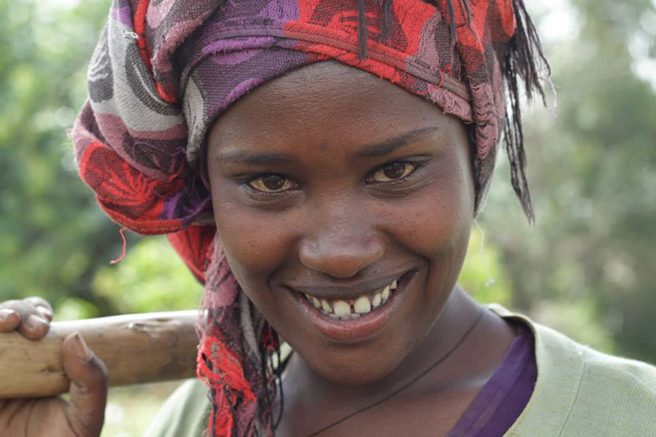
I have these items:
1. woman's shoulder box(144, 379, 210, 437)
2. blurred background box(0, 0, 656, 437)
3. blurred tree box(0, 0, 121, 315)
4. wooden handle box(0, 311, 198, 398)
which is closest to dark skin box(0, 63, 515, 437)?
wooden handle box(0, 311, 198, 398)

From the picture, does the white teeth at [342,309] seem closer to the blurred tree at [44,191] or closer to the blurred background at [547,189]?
the blurred background at [547,189]

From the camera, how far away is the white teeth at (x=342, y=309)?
5.80ft

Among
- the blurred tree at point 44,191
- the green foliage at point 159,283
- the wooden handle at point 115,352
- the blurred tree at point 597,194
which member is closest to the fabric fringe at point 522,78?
the wooden handle at point 115,352

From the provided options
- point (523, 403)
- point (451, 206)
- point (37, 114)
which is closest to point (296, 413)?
point (523, 403)

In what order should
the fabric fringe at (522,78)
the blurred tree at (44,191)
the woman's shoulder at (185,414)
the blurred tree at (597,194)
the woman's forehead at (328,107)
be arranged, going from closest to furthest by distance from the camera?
the woman's forehead at (328,107)
the fabric fringe at (522,78)
the woman's shoulder at (185,414)
the blurred tree at (44,191)
the blurred tree at (597,194)

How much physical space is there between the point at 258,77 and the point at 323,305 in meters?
0.54

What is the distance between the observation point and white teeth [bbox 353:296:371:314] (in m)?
1.76

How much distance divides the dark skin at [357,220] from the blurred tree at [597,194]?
38.2 feet

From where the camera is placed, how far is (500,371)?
6.27 ft

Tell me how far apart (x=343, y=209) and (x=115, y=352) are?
0.93m

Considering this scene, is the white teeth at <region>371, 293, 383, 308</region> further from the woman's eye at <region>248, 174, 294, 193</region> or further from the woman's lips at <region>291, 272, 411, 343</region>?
the woman's eye at <region>248, 174, 294, 193</region>

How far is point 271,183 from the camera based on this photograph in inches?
68.3

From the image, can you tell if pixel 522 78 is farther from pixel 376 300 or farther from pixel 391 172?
pixel 376 300

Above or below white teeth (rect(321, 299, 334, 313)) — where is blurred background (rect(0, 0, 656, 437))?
below
